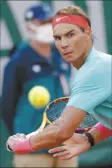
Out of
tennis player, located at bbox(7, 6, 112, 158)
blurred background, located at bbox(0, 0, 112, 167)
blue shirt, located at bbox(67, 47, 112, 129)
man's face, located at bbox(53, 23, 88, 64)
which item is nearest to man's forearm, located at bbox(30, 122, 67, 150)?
tennis player, located at bbox(7, 6, 112, 158)

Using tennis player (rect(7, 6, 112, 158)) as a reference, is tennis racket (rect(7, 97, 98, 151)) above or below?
below

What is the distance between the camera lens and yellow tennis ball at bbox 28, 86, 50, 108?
602 cm

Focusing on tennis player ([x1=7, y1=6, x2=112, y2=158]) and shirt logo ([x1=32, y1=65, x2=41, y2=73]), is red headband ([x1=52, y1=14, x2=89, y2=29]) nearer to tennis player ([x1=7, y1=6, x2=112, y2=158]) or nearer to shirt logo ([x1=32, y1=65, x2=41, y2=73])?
tennis player ([x1=7, y1=6, x2=112, y2=158])

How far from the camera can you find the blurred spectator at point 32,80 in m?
6.23

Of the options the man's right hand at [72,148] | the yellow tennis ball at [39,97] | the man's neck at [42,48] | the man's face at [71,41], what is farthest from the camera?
the man's neck at [42,48]

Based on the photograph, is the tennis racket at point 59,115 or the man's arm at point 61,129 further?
the tennis racket at point 59,115

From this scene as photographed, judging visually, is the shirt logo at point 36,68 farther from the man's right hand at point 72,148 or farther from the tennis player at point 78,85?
the tennis player at point 78,85

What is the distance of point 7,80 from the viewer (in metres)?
6.36

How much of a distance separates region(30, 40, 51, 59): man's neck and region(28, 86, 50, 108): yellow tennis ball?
0.40 meters

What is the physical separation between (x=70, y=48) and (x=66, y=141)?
2.00 feet

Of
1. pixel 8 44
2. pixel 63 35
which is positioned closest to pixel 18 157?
pixel 8 44

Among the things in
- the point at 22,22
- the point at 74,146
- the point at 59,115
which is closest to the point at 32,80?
the point at 22,22

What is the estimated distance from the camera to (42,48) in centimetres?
639

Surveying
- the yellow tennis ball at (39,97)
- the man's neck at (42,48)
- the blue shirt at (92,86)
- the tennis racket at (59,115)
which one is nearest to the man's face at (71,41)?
the blue shirt at (92,86)
